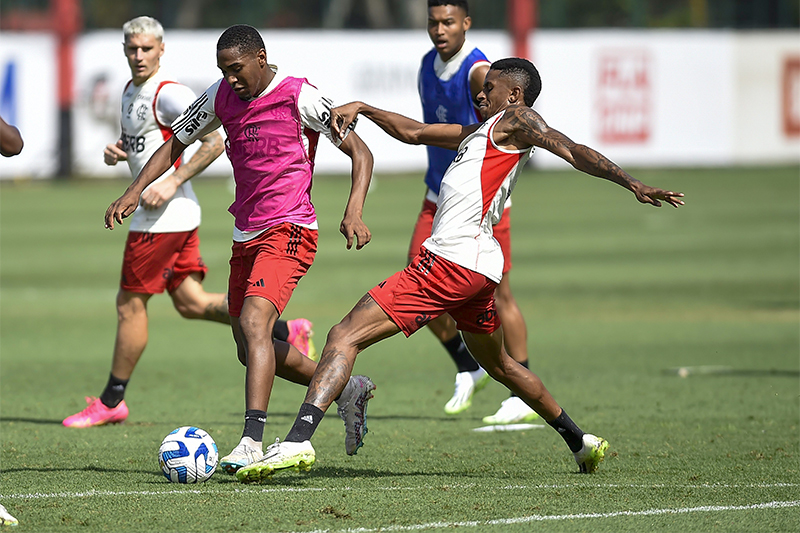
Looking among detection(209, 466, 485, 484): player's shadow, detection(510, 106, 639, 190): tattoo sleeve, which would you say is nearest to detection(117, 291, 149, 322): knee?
detection(209, 466, 485, 484): player's shadow

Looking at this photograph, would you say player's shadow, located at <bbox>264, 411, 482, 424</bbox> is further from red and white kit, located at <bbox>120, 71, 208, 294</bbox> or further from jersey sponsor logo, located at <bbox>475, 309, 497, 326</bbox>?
jersey sponsor logo, located at <bbox>475, 309, 497, 326</bbox>

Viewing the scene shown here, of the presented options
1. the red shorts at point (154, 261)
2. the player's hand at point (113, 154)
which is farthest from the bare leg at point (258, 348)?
the player's hand at point (113, 154)

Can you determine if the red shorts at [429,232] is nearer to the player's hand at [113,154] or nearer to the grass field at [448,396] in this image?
the grass field at [448,396]

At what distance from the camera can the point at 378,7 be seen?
42812mm

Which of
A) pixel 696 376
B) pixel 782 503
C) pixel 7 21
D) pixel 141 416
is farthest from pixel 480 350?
pixel 7 21

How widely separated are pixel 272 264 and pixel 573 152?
5.52ft

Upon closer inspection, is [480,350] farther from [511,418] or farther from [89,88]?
[89,88]

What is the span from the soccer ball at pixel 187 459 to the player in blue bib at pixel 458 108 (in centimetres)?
256

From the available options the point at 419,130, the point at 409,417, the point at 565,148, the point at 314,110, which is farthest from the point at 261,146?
the point at 409,417

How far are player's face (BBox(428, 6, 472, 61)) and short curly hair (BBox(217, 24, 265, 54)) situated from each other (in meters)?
1.99

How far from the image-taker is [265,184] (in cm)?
628

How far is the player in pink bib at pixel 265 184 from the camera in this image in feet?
20.0

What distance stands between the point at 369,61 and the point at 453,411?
88.7ft

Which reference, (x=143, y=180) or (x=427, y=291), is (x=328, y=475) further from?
(x=143, y=180)
